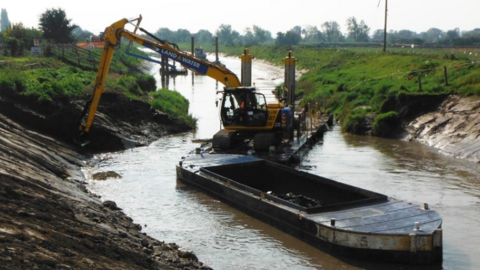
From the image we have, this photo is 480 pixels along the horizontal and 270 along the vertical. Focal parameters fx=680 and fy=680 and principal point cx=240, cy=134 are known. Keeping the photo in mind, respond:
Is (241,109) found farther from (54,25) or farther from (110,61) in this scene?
(54,25)

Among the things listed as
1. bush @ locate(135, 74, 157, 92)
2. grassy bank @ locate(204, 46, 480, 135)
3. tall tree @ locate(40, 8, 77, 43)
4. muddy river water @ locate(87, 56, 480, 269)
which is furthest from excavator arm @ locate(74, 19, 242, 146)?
tall tree @ locate(40, 8, 77, 43)

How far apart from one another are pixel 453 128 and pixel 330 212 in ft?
52.1

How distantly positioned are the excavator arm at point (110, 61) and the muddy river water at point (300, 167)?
1.57 meters

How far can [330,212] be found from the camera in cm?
1447

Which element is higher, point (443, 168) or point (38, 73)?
point (38, 73)

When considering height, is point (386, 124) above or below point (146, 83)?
below

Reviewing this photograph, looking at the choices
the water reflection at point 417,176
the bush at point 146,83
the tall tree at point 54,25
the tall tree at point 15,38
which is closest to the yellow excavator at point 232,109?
the water reflection at point 417,176

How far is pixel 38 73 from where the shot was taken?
102ft

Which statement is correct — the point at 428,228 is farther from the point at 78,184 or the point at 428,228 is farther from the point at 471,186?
the point at 78,184

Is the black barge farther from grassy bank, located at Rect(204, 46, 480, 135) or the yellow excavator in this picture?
grassy bank, located at Rect(204, 46, 480, 135)

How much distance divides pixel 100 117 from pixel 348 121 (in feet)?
41.3

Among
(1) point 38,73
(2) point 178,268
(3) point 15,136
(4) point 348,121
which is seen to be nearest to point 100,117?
(1) point 38,73

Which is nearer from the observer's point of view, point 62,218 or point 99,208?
point 62,218

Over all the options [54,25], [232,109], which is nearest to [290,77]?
[232,109]
